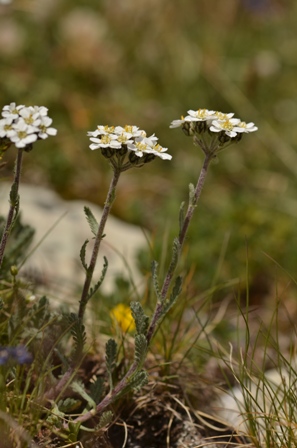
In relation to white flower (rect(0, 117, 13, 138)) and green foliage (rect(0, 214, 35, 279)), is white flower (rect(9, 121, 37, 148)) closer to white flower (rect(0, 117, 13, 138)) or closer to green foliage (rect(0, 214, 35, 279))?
white flower (rect(0, 117, 13, 138))

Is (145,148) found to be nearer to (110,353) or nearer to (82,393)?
(110,353)

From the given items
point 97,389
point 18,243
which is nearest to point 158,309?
point 97,389

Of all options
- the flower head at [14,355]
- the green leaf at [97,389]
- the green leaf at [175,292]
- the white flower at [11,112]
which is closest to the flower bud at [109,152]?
the white flower at [11,112]

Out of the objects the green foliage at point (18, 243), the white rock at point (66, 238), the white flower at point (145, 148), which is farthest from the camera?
the white rock at point (66, 238)

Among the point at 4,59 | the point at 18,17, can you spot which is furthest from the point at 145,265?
the point at 18,17

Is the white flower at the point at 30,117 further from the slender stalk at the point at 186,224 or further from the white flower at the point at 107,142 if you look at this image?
the slender stalk at the point at 186,224

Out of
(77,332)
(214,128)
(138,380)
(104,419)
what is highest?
(214,128)
